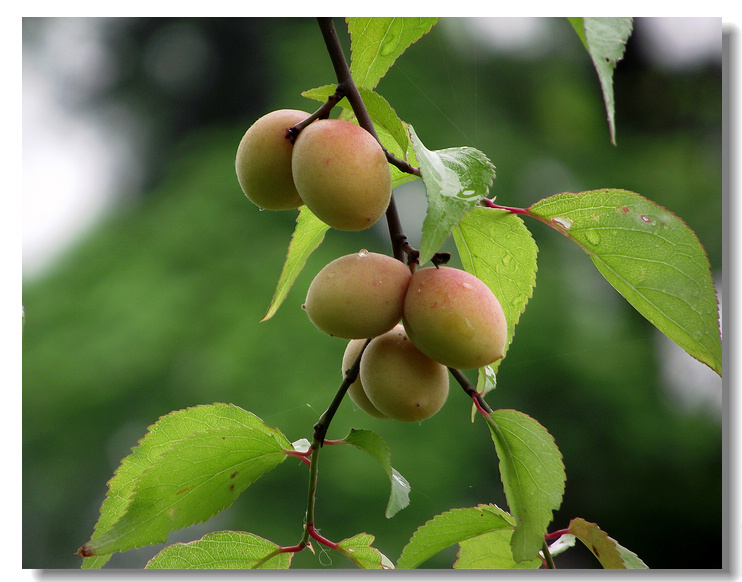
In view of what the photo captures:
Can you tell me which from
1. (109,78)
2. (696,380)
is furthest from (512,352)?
(109,78)

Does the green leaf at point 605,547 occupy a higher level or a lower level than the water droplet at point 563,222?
lower

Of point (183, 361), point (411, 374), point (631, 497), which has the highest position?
point (411, 374)

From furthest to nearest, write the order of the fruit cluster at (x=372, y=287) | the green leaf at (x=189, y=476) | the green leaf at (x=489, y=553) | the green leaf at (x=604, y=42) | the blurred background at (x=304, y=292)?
the blurred background at (x=304, y=292) < the green leaf at (x=489, y=553) < the green leaf at (x=189, y=476) < the fruit cluster at (x=372, y=287) < the green leaf at (x=604, y=42)

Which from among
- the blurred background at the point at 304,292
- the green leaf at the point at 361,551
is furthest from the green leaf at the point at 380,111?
the blurred background at the point at 304,292

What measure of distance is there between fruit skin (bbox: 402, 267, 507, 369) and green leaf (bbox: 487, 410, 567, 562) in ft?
0.35

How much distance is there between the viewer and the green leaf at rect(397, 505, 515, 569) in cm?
59

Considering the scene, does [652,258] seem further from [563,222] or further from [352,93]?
[352,93]

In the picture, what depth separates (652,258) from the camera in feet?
1.72

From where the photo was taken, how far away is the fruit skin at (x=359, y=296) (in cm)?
43

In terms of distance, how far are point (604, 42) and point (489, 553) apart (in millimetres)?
493

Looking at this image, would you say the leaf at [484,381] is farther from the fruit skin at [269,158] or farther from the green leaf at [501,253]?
the fruit skin at [269,158]
